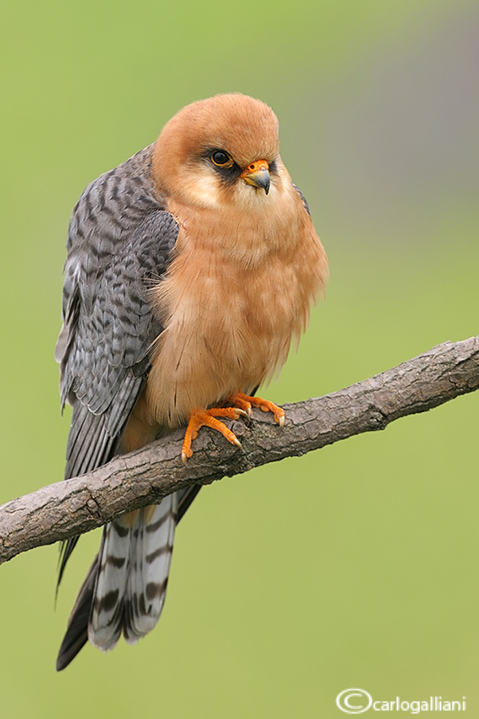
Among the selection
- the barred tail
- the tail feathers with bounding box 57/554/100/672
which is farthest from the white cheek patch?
the tail feathers with bounding box 57/554/100/672

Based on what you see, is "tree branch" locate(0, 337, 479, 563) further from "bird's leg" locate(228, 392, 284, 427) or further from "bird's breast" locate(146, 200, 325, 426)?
"bird's breast" locate(146, 200, 325, 426)

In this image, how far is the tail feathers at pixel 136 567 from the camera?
304 cm

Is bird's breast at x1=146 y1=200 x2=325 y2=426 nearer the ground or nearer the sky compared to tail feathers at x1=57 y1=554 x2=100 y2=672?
nearer the sky

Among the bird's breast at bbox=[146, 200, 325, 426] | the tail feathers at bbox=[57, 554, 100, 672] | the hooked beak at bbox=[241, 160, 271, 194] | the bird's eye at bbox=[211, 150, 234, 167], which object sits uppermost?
the bird's eye at bbox=[211, 150, 234, 167]

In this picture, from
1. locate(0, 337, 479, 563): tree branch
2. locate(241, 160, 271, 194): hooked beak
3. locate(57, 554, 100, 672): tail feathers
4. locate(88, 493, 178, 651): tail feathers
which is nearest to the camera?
locate(0, 337, 479, 563): tree branch

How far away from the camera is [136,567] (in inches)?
121

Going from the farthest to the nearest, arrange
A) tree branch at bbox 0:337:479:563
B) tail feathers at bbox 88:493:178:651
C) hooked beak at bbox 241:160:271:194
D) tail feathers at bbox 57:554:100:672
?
tail feathers at bbox 88:493:178:651 < tail feathers at bbox 57:554:100:672 < hooked beak at bbox 241:160:271:194 < tree branch at bbox 0:337:479:563

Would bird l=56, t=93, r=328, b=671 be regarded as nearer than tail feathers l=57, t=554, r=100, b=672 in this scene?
Yes

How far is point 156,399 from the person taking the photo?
8.86 ft

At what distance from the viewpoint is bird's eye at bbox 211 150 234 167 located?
2.59 metres

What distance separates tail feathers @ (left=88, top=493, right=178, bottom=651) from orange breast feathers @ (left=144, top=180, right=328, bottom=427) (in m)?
0.50

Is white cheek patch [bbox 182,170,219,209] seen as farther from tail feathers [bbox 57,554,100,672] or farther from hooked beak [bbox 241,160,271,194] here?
tail feathers [bbox 57,554,100,672]

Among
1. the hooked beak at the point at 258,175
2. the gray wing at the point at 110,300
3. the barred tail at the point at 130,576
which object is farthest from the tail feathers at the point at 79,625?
the hooked beak at the point at 258,175

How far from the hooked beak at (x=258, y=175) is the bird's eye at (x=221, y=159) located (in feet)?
0.16
